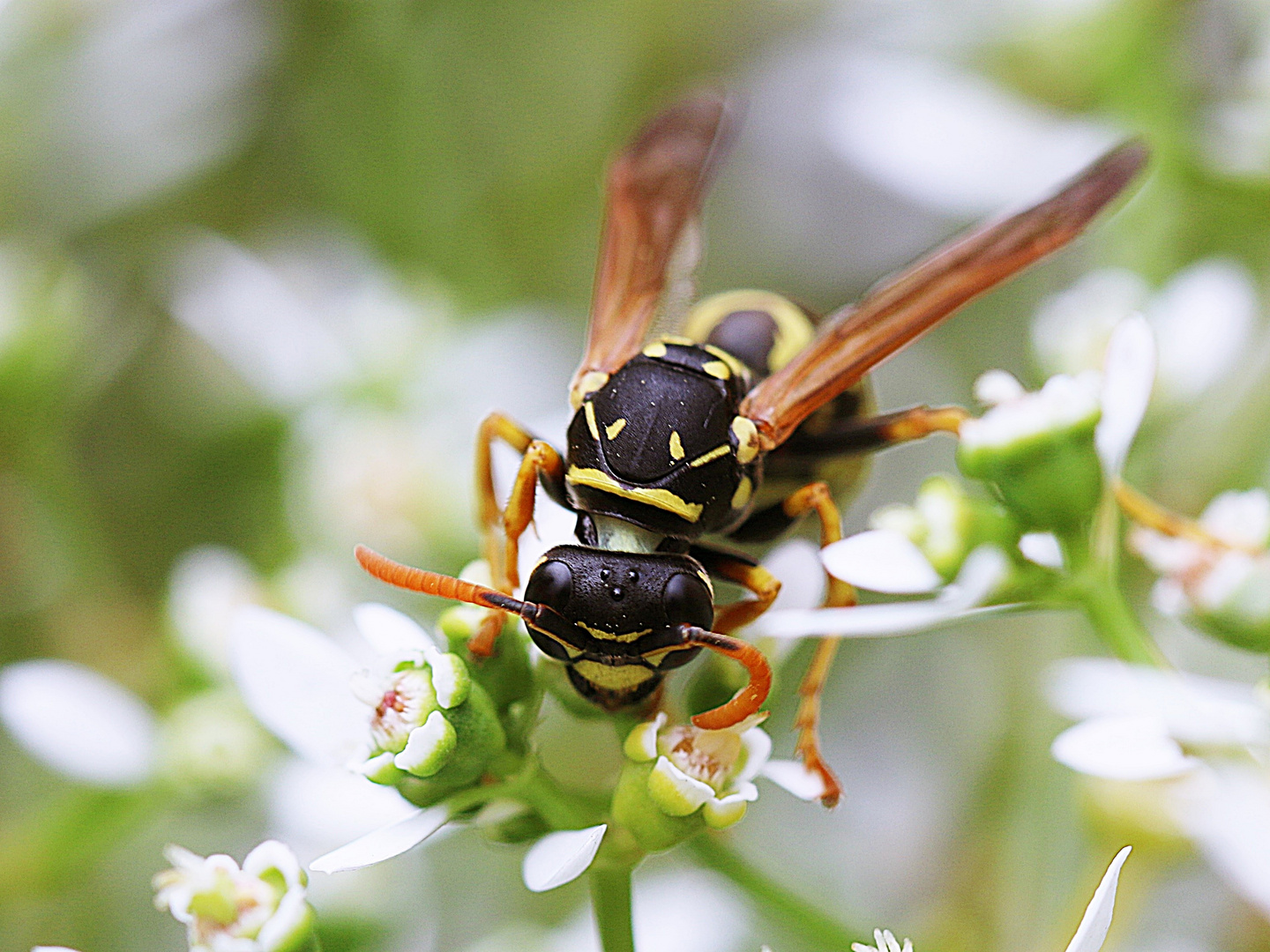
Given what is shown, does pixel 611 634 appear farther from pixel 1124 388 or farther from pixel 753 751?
pixel 1124 388

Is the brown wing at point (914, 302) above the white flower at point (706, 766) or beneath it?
above

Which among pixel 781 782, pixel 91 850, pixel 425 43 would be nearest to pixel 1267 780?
pixel 781 782

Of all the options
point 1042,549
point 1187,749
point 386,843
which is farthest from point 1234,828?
point 386,843

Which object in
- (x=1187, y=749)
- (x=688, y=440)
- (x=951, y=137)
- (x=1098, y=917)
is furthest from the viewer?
(x=951, y=137)

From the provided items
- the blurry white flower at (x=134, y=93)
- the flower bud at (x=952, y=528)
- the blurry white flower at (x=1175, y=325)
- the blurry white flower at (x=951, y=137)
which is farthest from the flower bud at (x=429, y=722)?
the blurry white flower at (x=134, y=93)

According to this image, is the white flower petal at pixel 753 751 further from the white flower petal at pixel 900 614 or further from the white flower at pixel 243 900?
the white flower at pixel 243 900

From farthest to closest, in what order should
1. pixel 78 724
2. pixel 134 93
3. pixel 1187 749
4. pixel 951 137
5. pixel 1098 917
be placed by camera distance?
pixel 134 93
pixel 951 137
pixel 78 724
pixel 1187 749
pixel 1098 917

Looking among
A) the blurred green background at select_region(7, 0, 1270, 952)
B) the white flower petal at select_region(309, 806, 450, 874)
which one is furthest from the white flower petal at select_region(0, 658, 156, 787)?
the white flower petal at select_region(309, 806, 450, 874)

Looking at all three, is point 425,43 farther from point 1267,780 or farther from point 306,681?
point 1267,780

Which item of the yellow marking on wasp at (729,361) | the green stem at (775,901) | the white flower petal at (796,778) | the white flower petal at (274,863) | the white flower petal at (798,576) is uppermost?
the yellow marking on wasp at (729,361)
